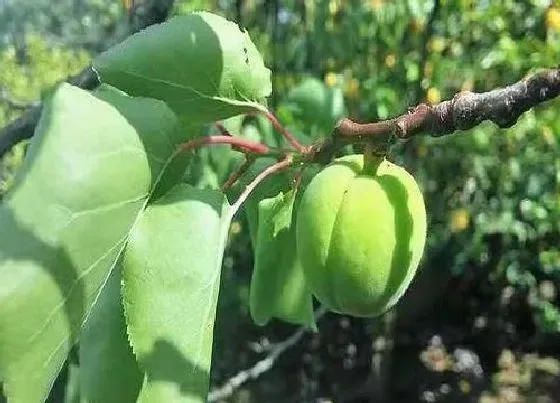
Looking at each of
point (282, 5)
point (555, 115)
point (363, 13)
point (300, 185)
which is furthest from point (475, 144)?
point (300, 185)

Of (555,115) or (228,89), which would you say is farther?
(555,115)

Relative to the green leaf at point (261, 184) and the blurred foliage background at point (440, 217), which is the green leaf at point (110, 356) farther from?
the blurred foliage background at point (440, 217)

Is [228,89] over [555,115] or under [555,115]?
over

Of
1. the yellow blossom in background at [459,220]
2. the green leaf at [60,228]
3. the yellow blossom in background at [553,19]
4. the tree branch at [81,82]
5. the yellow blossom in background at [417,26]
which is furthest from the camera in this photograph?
the yellow blossom in background at [459,220]

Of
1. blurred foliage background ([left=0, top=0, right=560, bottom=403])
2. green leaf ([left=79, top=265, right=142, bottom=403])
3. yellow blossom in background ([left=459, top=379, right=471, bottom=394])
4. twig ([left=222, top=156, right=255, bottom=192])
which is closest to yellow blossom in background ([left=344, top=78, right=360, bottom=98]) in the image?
blurred foliage background ([left=0, top=0, right=560, bottom=403])

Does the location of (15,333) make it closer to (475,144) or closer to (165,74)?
(165,74)

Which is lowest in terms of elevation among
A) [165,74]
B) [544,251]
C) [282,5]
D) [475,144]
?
[544,251]

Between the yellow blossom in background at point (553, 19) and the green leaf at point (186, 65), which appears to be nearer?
the green leaf at point (186, 65)

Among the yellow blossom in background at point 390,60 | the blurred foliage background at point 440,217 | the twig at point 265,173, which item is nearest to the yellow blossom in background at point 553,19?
the blurred foliage background at point 440,217
